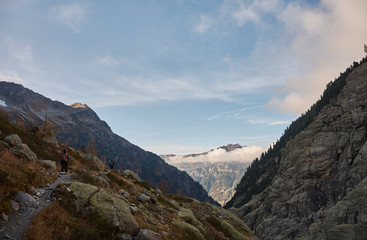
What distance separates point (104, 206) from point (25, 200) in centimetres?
408

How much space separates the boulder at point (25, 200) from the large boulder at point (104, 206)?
6.78 feet

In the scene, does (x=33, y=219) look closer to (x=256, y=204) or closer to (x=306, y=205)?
(x=306, y=205)

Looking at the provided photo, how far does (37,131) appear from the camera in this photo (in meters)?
A: 38.3

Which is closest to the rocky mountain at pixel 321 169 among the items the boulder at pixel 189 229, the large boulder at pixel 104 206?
the boulder at pixel 189 229

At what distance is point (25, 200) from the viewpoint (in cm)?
1102

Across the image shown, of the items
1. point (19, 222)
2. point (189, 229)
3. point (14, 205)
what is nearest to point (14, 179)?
point (14, 205)

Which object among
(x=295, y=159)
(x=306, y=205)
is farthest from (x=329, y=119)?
(x=306, y=205)

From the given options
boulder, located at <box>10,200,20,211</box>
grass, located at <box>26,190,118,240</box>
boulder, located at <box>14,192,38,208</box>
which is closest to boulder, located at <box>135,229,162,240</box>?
grass, located at <box>26,190,118,240</box>

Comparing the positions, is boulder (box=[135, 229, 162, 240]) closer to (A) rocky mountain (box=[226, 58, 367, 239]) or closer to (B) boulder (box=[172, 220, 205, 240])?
(B) boulder (box=[172, 220, 205, 240])

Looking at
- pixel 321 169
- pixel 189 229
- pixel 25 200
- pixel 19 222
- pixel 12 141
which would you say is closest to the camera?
pixel 19 222

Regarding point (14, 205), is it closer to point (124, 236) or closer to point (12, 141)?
point (124, 236)

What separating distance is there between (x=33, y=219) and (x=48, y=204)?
1.74 m

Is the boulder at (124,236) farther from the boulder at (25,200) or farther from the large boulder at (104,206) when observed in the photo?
the boulder at (25,200)

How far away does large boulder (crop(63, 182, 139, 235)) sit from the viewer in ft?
39.8
